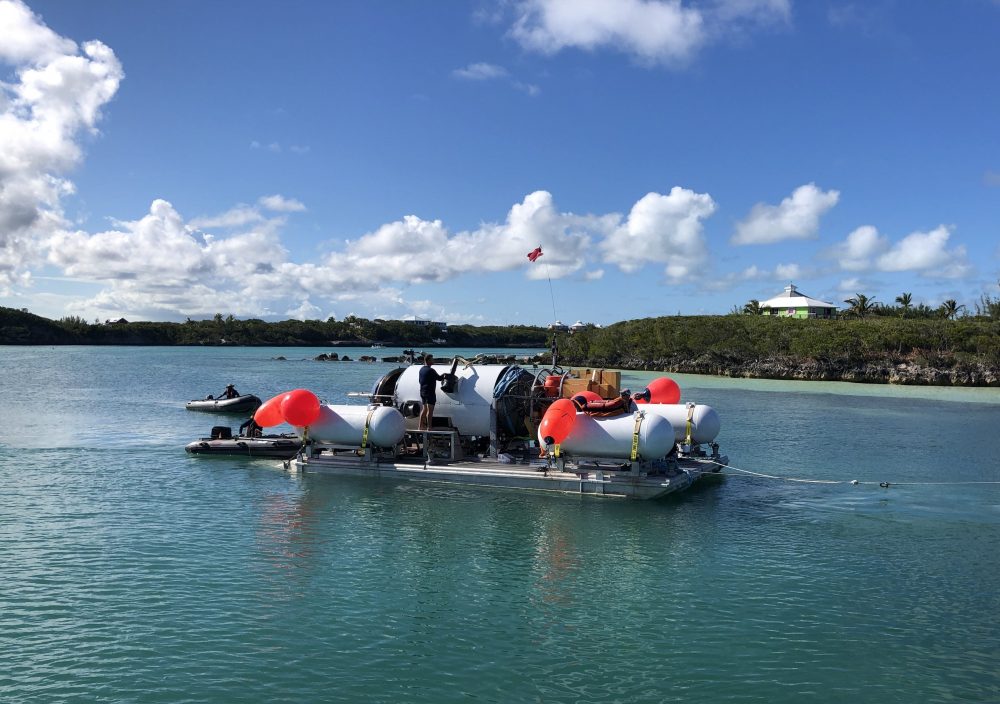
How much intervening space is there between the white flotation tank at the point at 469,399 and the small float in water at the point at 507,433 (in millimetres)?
28

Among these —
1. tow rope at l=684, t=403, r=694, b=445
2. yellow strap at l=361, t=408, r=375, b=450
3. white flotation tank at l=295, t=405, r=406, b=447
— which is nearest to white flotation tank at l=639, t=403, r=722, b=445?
tow rope at l=684, t=403, r=694, b=445

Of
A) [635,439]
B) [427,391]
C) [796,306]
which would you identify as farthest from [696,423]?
[796,306]

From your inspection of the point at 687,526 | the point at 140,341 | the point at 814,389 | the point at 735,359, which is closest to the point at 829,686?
the point at 687,526

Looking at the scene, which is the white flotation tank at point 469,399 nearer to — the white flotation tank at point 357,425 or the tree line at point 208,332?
the white flotation tank at point 357,425

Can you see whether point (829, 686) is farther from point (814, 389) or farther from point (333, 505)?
point (814, 389)

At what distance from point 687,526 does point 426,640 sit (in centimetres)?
803

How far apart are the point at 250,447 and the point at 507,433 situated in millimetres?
9188

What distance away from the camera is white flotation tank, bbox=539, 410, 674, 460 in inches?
687

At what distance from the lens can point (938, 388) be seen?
61.3 meters

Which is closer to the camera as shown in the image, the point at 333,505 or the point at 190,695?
the point at 190,695

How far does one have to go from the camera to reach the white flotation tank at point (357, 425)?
19.8 metres

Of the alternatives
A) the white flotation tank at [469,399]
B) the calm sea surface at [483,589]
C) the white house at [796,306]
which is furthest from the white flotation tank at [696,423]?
the white house at [796,306]

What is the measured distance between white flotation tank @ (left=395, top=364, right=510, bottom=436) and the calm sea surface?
6.62 feet

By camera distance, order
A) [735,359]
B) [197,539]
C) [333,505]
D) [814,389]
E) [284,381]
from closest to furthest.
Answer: [197,539] < [333,505] < [814,389] < [284,381] < [735,359]
